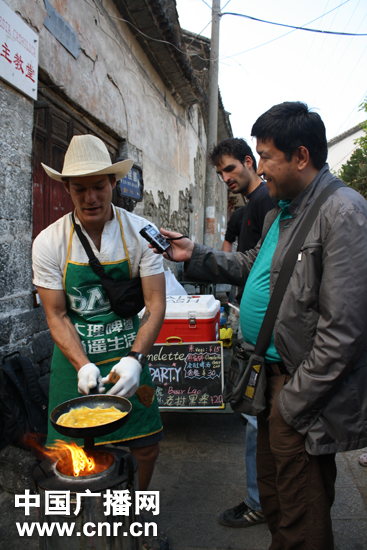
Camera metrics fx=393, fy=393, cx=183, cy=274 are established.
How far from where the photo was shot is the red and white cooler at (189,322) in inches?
147

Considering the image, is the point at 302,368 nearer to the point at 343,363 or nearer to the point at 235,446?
the point at 343,363

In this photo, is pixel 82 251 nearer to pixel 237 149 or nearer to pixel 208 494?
pixel 237 149

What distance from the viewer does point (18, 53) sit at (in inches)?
122

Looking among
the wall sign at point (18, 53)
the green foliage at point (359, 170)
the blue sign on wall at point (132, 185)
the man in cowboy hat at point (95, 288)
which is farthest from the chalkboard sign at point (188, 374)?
the green foliage at point (359, 170)

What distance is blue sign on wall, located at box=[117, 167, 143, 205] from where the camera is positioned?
566cm

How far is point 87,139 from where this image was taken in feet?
7.37

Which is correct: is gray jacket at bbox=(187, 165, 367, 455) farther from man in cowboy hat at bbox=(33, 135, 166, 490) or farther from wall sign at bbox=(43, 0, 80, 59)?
wall sign at bbox=(43, 0, 80, 59)

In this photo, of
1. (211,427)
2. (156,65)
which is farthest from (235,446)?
(156,65)

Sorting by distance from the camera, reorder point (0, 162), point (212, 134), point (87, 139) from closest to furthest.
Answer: point (87, 139), point (0, 162), point (212, 134)

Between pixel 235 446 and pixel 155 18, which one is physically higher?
pixel 155 18

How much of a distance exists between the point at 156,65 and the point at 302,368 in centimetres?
707

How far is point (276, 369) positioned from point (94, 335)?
1.01 metres

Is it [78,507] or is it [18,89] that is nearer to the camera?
[78,507]

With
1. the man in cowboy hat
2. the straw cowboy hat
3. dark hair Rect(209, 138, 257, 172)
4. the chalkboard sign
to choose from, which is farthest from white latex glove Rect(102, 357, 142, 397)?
dark hair Rect(209, 138, 257, 172)
